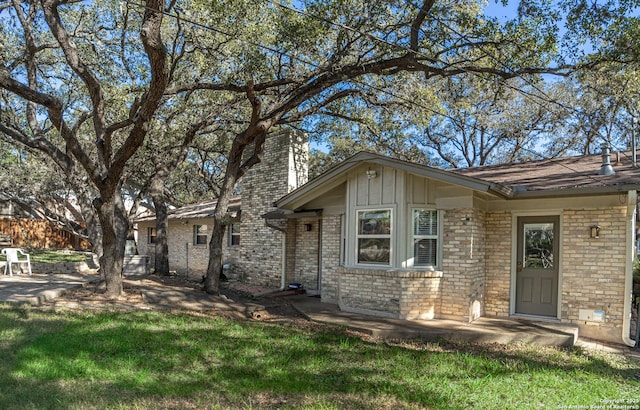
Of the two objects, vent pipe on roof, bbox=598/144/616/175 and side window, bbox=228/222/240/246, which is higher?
vent pipe on roof, bbox=598/144/616/175

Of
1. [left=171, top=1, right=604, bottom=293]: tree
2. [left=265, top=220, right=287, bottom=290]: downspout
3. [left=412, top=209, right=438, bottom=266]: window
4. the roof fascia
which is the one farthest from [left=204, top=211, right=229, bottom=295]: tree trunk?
the roof fascia

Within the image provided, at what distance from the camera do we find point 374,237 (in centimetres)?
922

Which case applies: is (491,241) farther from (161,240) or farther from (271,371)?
A: (161,240)

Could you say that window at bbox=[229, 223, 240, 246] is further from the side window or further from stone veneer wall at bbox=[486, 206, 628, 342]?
stone veneer wall at bbox=[486, 206, 628, 342]

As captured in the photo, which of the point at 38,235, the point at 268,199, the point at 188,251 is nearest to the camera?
the point at 268,199

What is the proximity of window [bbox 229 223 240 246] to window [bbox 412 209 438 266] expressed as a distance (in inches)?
334

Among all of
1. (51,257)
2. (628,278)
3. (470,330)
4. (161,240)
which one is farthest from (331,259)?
(51,257)

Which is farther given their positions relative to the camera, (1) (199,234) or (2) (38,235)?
(2) (38,235)

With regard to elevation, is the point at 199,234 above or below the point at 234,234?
below

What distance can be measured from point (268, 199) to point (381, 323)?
22.0 ft

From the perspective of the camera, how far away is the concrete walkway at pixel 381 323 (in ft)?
24.4

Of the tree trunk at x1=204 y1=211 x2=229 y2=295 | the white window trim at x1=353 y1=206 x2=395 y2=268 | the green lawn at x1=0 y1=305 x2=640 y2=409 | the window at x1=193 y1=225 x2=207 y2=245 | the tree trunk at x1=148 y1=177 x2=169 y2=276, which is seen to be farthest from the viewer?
the window at x1=193 y1=225 x2=207 y2=245

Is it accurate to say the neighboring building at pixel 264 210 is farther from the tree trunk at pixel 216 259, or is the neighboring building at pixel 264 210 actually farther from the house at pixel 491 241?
the house at pixel 491 241

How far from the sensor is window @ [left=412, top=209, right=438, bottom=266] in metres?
8.82
